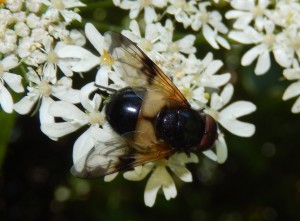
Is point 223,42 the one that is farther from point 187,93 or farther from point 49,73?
point 49,73

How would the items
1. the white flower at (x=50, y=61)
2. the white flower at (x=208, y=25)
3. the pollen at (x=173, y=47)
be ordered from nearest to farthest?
the white flower at (x=50, y=61)
the pollen at (x=173, y=47)
the white flower at (x=208, y=25)

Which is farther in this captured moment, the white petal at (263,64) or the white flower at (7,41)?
the white petal at (263,64)

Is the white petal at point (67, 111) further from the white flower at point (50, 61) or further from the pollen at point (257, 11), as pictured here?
the pollen at point (257, 11)

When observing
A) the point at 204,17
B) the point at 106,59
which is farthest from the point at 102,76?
the point at 204,17

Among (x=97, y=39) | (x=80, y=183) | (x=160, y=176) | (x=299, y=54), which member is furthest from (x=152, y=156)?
(x=80, y=183)

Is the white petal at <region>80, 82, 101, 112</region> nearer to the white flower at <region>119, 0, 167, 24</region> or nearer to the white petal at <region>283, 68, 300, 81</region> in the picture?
the white flower at <region>119, 0, 167, 24</region>

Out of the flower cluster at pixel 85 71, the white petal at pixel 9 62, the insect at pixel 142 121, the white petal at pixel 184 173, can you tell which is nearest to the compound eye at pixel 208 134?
the insect at pixel 142 121

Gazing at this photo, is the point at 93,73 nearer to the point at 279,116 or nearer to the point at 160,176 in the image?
the point at 160,176
